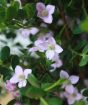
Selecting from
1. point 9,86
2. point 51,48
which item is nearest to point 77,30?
point 51,48

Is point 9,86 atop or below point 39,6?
below

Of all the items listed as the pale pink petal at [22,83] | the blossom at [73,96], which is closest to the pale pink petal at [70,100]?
the blossom at [73,96]

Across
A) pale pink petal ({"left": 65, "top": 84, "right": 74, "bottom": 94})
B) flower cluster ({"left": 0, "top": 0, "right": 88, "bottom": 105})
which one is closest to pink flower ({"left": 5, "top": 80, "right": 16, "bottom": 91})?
flower cluster ({"left": 0, "top": 0, "right": 88, "bottom": 105})

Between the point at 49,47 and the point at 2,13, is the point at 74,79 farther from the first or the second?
the point at 2,13

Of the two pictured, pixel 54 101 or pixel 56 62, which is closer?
pixel 54 101

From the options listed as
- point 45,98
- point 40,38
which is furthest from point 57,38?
point 45,98
